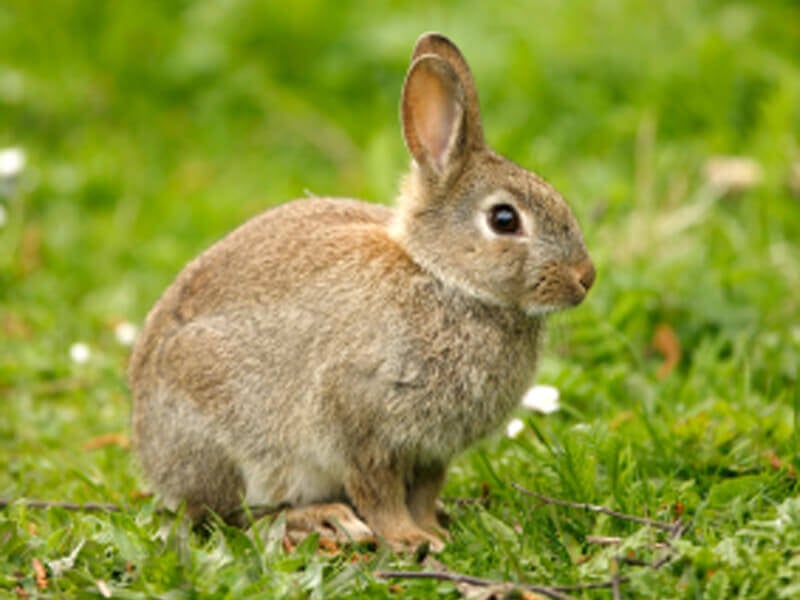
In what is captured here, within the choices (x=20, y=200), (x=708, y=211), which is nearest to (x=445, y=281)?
(x=708, y=211)

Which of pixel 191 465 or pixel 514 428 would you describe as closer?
pixel 191 465

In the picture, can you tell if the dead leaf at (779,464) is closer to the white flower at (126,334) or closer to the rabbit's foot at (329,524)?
the rabbit's foot at (329,524)

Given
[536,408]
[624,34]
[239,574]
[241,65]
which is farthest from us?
[241,65]

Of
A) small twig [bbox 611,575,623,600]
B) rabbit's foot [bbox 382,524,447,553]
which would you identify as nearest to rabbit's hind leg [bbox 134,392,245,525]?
rabbit's foot [bbox 382,524,447,553]

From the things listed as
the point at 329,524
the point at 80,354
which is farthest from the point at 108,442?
the point at 329,524

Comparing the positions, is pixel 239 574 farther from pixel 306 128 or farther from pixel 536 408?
pixel 306 128

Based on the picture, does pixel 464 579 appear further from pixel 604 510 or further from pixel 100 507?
pixel 100 507
